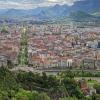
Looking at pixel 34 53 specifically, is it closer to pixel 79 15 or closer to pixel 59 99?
pixel 59 99

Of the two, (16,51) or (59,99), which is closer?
(59,99)

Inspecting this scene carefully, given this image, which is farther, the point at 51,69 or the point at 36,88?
the point at 51,69

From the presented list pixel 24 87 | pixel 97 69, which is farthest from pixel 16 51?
pixel 24 87

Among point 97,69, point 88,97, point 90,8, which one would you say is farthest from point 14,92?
point 90,8

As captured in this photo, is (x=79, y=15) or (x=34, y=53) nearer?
(x=34, y=53)

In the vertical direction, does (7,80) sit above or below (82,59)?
above

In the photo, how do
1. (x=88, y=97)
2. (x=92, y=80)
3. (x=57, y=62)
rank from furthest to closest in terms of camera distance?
(x=57, y=62) → (x=92, y=80) → (x=88, y=97)

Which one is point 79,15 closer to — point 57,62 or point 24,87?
point 57,62

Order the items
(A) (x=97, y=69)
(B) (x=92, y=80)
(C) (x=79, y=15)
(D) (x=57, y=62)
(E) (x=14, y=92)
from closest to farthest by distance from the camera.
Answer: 1. (E) (x=14, y=92)
2. (B) (x=92, y=80)
3. (A) (x=97, y=69)
4. (D) (x=57, y=62)
5. (C) (x=79, y=15)

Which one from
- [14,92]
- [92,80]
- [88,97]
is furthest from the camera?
[92,80]
